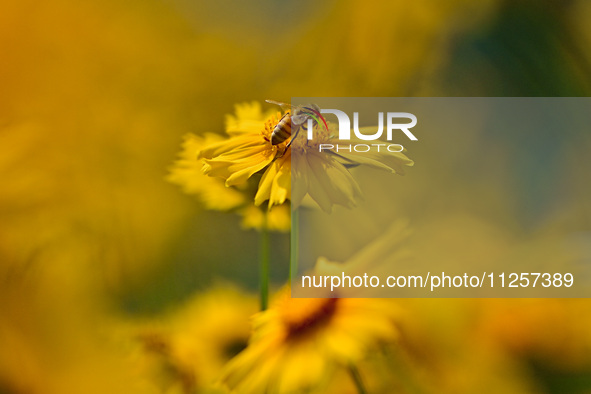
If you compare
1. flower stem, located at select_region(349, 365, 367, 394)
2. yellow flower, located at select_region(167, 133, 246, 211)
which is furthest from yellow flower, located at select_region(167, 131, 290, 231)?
flower stem, located at select_region(349, 365, 367, 394)

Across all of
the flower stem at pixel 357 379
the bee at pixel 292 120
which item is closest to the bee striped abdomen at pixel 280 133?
the bee at pixel 292 120

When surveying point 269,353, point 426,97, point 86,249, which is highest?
point 426,97

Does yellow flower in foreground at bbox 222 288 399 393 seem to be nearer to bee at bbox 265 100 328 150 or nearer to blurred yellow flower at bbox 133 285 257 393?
blurred yellow flower at bbox 133 285 257 393

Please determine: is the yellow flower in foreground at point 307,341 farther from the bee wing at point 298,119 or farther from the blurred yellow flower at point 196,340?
the bee wing at point 298,119

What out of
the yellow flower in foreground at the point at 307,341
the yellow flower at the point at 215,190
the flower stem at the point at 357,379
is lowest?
the flower stem at the point at 357,379

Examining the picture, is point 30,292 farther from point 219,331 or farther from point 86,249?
point 219,331

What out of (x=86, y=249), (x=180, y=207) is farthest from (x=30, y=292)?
(x=180, y=207)
